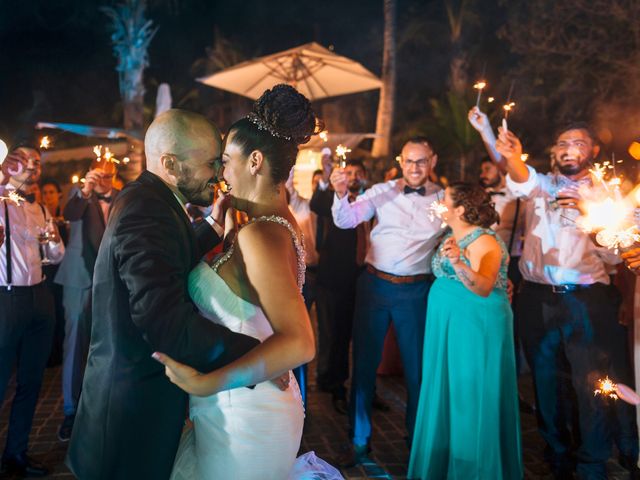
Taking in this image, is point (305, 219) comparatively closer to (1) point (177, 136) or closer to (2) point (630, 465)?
(2) point (630, 465)

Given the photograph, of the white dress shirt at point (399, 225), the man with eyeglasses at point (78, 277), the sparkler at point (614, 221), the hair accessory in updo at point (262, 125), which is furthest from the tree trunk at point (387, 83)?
the hair accessory in updo at point (262, 125)

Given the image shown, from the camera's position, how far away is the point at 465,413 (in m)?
3.76

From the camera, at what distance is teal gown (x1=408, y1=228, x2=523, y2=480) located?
372 cm

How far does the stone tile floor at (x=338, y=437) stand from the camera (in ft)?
13.7

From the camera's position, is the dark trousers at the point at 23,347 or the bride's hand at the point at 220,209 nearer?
the bride's hand at the point at 220,209

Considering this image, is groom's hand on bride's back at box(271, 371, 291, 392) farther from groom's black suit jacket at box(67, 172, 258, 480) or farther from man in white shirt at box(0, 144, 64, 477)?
man in white shirt at box(0, 144, 64, 477)

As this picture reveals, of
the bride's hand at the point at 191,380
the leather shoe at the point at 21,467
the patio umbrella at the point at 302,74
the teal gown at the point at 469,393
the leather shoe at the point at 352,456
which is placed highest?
the patio umbrella at the point at 302,74

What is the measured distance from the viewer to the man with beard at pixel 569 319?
12.9 feet

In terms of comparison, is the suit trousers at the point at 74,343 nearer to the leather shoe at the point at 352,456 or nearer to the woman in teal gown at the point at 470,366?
the leather shoe at the point at 352,456

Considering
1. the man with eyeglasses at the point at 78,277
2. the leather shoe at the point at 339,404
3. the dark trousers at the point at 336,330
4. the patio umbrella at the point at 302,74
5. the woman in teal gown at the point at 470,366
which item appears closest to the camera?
the woman in teal gown at the point at 470,366

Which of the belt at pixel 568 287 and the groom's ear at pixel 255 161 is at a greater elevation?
the groom's ear at pixel 255 161

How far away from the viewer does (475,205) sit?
153 inches

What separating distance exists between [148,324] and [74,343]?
3.39 metres

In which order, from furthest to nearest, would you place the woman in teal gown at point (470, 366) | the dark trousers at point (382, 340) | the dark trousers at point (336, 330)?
the dark trousers at point (336, 330) < the dark trousers at point (382, 340) < the woman in teal gown at point (470, 366)
